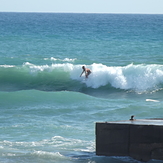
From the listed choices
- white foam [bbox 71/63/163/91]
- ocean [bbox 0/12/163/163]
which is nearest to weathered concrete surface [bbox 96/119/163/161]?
ocean [bbox 0/12/163/163]

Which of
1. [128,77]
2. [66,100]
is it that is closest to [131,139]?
[66,100]

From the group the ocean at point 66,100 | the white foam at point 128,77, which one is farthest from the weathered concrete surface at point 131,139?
the white foam at point 128,77

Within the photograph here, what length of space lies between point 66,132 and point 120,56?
736 inches

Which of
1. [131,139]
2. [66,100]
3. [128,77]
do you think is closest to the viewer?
[131,139]

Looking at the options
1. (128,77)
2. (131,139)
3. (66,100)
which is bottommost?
(131,139)

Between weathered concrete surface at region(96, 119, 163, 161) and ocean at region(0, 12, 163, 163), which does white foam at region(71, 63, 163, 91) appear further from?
weathered concrete surface at region(96, 119, 163, 161)

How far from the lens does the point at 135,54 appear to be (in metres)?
32.5

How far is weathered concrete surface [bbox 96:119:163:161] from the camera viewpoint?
9.95 m

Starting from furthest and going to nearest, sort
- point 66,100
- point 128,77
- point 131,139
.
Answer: point 128,77, point 66,100, point 131,139

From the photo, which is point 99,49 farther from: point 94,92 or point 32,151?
point 32,151

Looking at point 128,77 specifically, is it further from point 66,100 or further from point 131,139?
point 131,139

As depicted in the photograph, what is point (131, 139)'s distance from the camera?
1009cm

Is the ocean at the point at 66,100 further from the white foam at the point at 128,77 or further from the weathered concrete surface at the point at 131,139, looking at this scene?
the weathered concrete surface at the point at 131,139

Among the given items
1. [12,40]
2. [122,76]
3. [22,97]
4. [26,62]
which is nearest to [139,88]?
[122,76]
